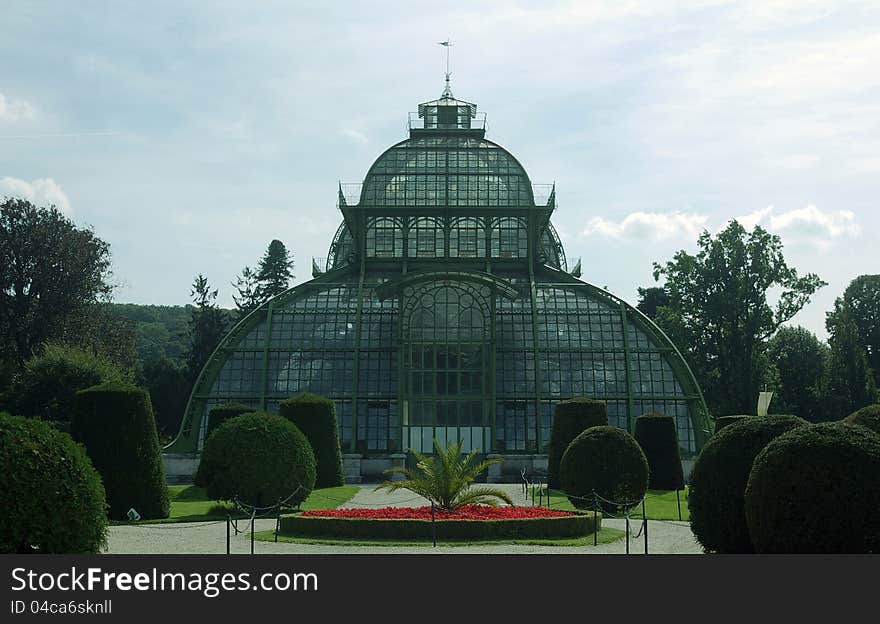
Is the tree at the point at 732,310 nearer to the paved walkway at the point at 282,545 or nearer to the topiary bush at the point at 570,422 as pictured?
the topiary bush at the point at 570,422

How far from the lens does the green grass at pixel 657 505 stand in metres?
33.6

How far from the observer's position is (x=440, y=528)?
26391 millimetres

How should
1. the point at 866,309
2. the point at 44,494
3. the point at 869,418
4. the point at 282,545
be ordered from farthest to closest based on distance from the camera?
the point at 866,309
the point at 869,418
the point at 282,545
the point at 44,494

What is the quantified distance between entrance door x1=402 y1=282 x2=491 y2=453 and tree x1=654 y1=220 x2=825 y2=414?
14.5 metres

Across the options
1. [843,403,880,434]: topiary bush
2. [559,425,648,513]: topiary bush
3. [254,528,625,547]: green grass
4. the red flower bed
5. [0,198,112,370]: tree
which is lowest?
[254,528,625,547]: green grass

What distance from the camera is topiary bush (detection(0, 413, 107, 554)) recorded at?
693 inches

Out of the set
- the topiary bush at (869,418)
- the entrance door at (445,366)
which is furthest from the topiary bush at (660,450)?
the topiary bush at (869,418)

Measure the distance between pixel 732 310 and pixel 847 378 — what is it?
601 inches

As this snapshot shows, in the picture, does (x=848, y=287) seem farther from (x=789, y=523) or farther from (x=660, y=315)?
(x=789, y=523)

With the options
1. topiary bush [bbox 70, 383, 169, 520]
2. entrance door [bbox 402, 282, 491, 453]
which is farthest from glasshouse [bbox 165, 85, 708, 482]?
topiary bush [bbox 70, 383, 169, 520]

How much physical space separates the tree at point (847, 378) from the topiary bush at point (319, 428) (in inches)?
1557

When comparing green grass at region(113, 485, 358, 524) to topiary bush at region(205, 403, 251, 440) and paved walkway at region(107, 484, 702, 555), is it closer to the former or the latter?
paved walkway at region(107, 484, 702, 555)

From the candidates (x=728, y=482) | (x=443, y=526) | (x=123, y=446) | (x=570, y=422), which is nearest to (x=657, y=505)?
(x=570, y=422)

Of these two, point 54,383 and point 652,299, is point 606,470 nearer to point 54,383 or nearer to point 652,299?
point 54,383
